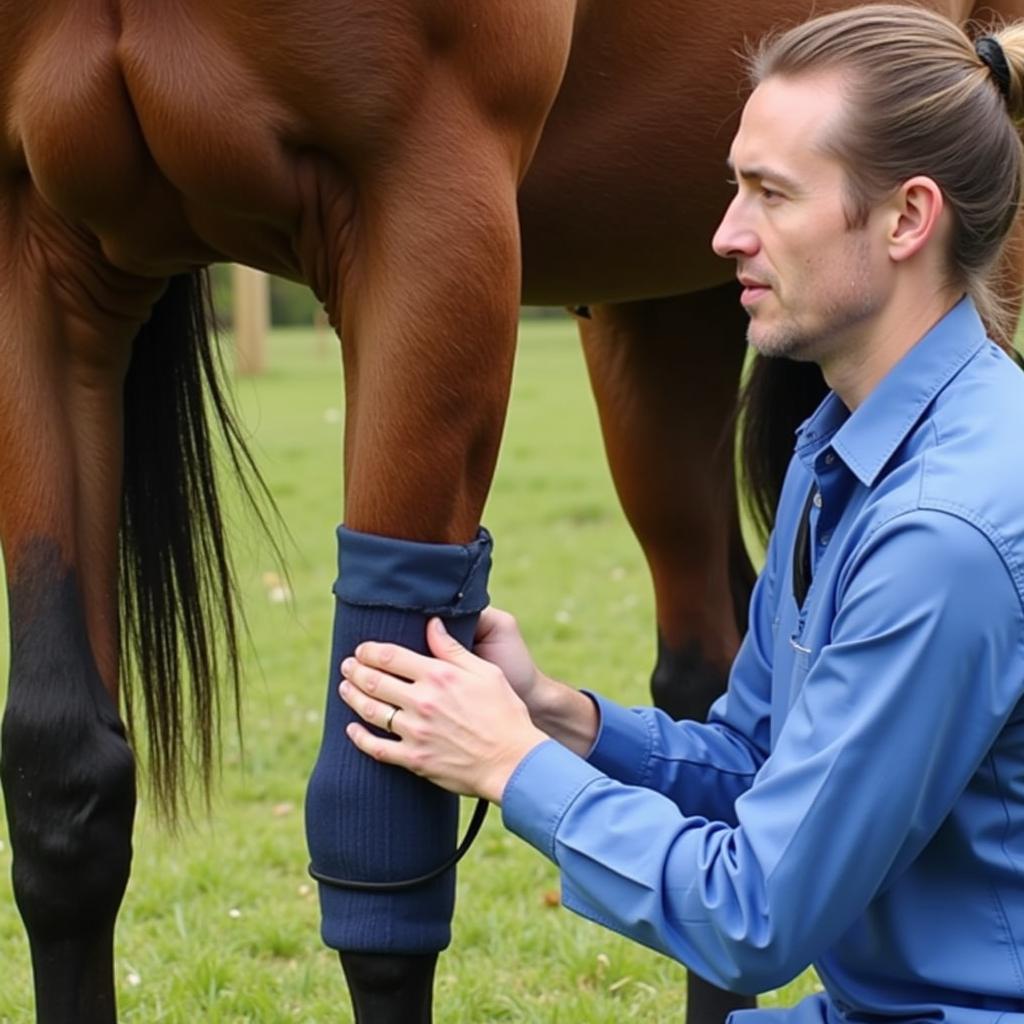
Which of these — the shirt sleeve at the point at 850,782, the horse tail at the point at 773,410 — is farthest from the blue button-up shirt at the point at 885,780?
the horse tail at the point at 773,410

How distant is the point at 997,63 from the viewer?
1.80 meters

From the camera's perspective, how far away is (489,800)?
1.82 m

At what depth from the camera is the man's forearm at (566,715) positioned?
2.10 meters

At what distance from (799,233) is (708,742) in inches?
28.6

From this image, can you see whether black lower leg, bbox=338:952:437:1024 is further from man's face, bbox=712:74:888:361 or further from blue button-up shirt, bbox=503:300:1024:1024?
man's face, bbox=712:74:888:361

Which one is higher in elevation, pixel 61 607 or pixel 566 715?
pixel 61 607

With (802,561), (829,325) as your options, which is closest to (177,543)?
(802,561)

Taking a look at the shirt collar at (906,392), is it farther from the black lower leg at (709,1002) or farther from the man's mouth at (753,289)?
the black lower leg at (709,1002)

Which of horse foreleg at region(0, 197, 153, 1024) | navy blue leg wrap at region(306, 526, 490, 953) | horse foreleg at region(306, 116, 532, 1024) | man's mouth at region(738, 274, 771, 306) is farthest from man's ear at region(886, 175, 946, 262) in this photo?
horse foreleg at region(0, 197, 153, 1024)

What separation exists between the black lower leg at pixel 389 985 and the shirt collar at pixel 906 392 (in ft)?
2.36

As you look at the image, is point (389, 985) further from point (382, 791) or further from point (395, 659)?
point (395, 659)

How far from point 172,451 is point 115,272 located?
332mm

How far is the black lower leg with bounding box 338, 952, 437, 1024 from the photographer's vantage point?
1.89 m

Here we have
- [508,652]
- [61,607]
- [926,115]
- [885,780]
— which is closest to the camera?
[885,780]
